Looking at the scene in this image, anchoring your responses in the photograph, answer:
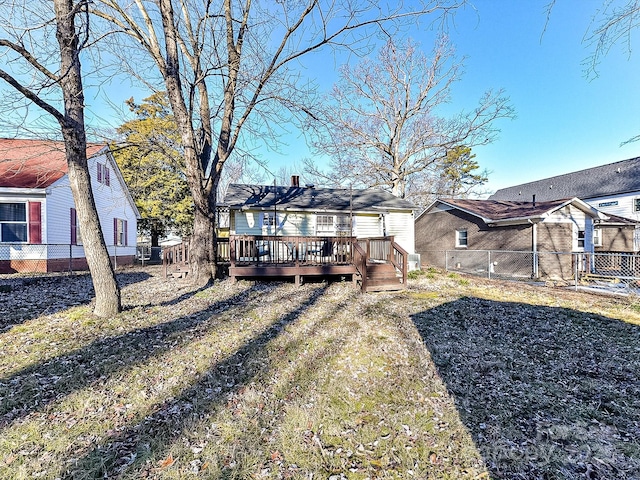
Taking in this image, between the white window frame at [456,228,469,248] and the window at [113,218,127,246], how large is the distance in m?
19.0

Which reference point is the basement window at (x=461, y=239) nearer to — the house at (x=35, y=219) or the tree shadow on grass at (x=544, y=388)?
the tree shadow on grass at (x=544, y=388)

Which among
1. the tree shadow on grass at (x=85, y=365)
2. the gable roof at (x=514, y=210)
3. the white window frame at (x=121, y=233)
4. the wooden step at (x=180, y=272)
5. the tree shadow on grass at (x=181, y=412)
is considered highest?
the gable roof at (x=514, y=210)

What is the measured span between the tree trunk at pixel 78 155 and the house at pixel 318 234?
3.52 meters

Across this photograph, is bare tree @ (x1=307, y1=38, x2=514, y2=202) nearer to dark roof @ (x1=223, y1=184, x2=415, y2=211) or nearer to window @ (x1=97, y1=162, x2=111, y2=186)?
dark roof @ (x1=223, y1=184, x2=415, y2=211)

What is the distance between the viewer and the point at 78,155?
512 cm

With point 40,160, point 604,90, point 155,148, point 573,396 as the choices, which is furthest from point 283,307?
point 40,160

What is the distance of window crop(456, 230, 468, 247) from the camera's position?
16969 mm

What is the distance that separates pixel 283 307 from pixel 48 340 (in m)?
3.70

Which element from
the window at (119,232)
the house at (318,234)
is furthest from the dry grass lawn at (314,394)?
the window at (119,232)

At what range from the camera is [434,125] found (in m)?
18.7

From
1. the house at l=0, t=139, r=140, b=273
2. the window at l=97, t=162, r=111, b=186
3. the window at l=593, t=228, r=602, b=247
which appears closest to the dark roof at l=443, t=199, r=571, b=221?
the window at l=593, t=228, r=602, b=247

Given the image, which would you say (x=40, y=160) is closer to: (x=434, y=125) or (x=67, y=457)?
(x=67, y=457)

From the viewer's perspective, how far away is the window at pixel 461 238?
16969 millimetres

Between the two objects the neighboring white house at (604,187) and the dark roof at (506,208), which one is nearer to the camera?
the dark roof at (506,208)
